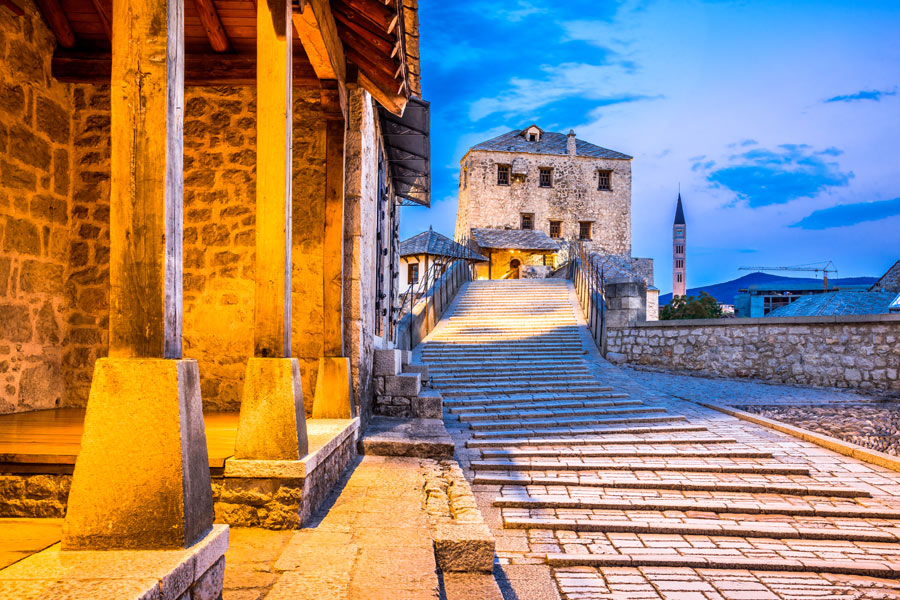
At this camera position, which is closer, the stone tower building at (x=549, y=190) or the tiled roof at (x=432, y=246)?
the tiled roof at (x=432, y=246)

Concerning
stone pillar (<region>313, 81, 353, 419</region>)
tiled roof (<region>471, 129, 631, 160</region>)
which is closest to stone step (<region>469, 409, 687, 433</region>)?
stone pillar (<region>313, 81, 353, 419</region>)

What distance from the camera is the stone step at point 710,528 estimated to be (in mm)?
4711

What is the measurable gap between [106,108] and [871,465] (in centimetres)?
853

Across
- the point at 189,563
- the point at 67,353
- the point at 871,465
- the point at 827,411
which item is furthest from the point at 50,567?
the point at 827,411

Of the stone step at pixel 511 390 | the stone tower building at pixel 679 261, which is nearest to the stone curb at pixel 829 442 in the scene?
the stone step at pixel 511 390

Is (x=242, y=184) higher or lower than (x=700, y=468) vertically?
higher

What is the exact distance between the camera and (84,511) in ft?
5.97

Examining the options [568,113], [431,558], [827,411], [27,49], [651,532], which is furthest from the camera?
[568,113]

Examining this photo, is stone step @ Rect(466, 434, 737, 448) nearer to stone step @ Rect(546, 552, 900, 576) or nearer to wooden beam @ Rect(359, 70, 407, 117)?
stone step @ Rect(546, 552, 900, 576)

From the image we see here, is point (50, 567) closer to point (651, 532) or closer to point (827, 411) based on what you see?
point (651, 532)

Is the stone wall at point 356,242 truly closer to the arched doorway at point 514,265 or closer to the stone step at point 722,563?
the stone step at point 722,563

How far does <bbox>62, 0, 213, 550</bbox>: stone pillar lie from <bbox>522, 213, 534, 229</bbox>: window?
34.8 metres

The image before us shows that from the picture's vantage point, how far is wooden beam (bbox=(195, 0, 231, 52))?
15.3 ft

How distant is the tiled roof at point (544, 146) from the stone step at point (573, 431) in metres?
29.1
